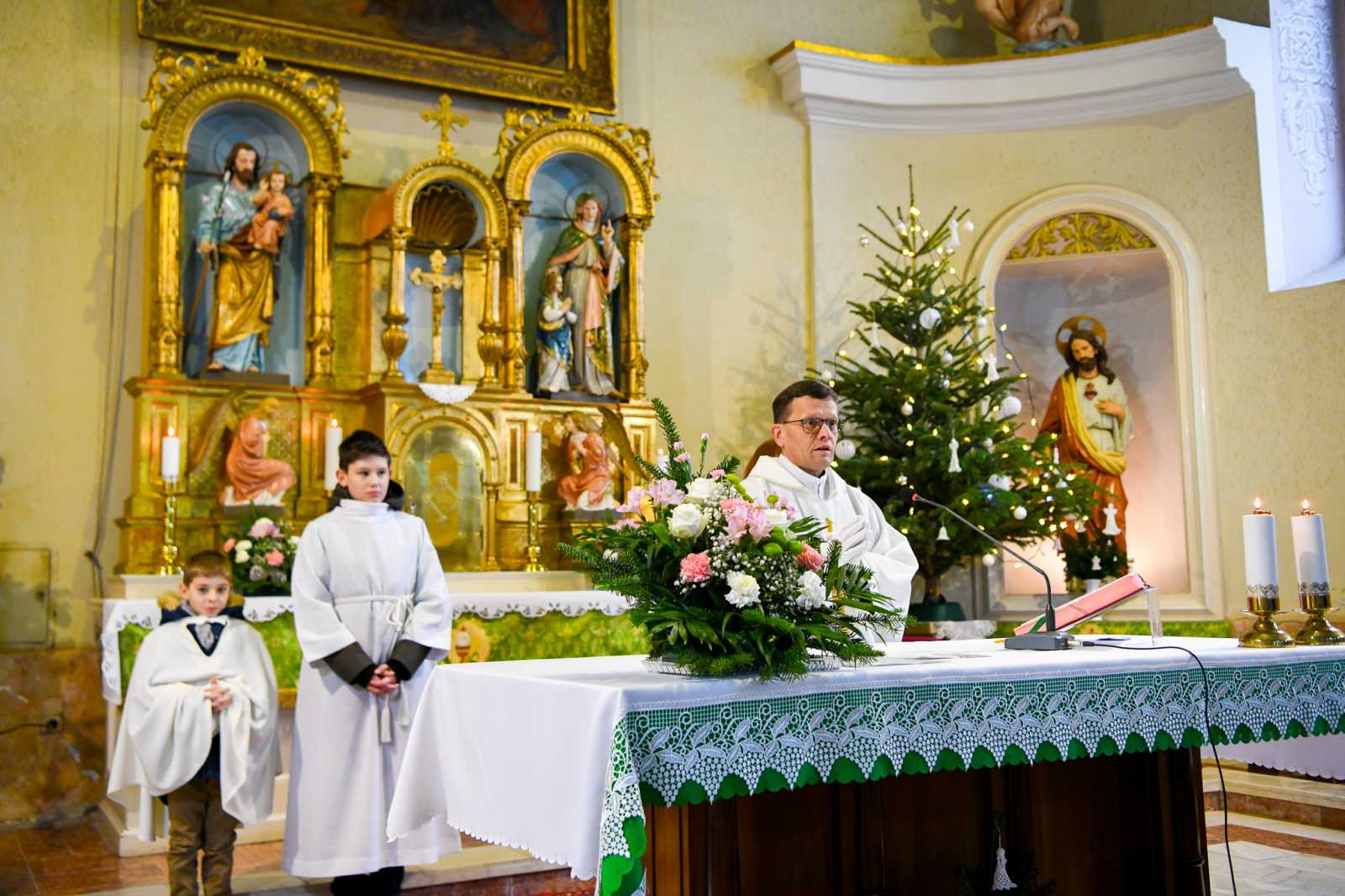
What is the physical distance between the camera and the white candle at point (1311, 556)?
397 centimetres

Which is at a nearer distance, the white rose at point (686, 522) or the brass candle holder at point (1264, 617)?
the white rose at point (686, 522)

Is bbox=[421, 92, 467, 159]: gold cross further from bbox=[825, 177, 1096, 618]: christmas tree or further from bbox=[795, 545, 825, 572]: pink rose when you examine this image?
bbox=[795, 545, 825, 572]: pink rose

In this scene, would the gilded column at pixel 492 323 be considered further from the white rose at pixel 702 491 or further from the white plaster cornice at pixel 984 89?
the white rose at pixel 702 491

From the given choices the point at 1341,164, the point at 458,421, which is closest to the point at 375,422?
the point at 458,421

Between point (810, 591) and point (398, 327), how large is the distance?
17.5 feet

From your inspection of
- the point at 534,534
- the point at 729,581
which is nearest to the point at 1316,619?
the point at 729,581

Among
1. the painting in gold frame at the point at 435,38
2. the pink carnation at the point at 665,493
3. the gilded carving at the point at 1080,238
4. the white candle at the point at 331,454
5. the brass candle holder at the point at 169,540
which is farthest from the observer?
the gilded carving at the point at 1080,238

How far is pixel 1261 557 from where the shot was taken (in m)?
3.96

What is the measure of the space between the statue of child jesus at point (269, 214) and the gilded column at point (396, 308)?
639mm

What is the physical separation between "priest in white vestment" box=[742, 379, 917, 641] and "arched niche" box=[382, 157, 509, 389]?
405 centimetres

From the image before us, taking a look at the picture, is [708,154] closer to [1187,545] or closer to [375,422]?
[375,422]

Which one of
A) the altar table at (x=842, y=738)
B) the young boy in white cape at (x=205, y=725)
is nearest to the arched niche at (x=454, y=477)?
the young boy in white cape at (x=205, y=725)

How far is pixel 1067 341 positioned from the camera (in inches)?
384

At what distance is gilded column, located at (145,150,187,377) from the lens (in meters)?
7.18
